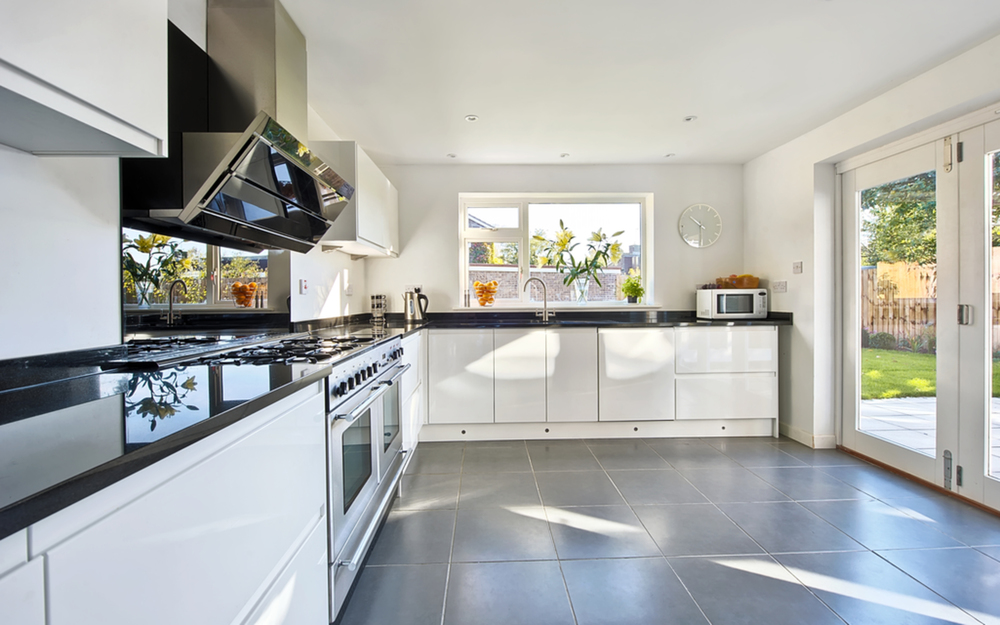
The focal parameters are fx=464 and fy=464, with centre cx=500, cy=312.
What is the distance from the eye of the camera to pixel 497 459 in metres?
3.22

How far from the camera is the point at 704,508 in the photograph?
2412mm

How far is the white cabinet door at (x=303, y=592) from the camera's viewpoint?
1.05m

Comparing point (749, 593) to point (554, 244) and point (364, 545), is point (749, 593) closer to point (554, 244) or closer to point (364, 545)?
point (364, 545)

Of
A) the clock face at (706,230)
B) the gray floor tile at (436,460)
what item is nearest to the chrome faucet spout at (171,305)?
the gray floor tile at (436,460)

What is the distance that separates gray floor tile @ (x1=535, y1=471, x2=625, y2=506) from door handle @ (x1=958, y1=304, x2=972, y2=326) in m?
2.03

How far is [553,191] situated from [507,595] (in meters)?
3.35

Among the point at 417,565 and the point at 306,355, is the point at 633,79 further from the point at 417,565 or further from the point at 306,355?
the point at 417,565

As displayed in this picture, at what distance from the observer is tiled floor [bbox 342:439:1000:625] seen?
1634 mm

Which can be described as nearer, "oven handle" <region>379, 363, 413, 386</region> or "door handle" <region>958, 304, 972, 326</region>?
"oven handle" <region>379, 363, 413, 386</region>

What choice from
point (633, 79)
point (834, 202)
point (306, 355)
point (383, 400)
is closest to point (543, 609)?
point (383, 400)

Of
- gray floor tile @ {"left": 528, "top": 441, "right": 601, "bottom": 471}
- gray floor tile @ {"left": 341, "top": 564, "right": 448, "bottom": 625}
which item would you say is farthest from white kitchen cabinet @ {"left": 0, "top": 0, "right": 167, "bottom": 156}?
gray floor tile @ {"left": 528, "top": 441, "right": 601, "bottom": 471}

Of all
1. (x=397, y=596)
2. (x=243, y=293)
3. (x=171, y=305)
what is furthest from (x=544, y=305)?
(x=171, y=305)

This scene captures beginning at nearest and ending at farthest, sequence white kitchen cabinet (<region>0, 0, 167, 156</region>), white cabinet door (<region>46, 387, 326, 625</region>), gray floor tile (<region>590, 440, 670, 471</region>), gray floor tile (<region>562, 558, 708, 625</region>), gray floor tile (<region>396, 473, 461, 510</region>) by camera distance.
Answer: white cabinet door (<region>46, 387, 326, 625</region>)
white kitchen cabinet (<region>0, 0, 167, 156</region>)
gray floor tile (<region>562, 558, 708, 625</region>)
gray floor tile (<region>396, 473, 461, 510</region>)
gray floor tile (<region>590, 440, 670, 471</region>)

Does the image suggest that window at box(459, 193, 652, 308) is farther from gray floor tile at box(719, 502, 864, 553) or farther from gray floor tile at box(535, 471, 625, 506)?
gray floor tile at box(719, 502, 864, 553)
